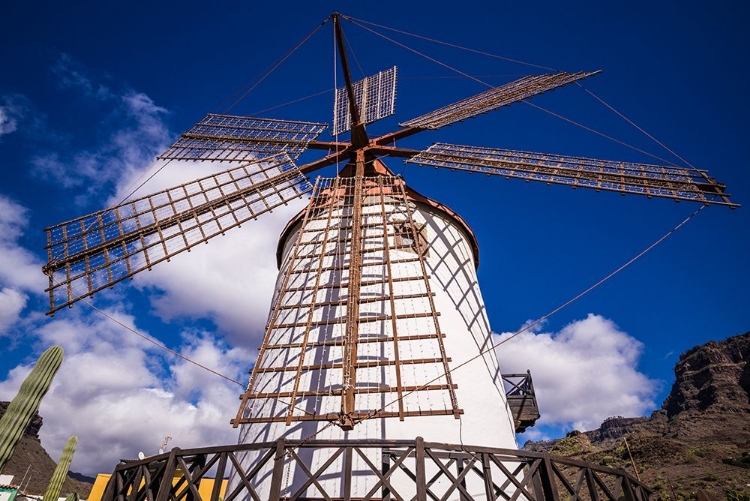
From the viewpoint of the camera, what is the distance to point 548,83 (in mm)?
11633

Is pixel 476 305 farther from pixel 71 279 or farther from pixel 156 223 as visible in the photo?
pixel 71 279

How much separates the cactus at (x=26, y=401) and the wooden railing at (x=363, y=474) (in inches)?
64.8

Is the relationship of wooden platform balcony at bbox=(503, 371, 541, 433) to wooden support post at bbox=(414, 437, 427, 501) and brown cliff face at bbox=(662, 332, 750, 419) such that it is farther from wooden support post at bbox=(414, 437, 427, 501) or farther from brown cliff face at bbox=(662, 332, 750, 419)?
brown cliff face at bbox=(662, 332, 750, 419)

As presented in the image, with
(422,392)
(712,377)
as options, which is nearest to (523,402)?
(422,392)

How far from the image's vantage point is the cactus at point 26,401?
600 cm

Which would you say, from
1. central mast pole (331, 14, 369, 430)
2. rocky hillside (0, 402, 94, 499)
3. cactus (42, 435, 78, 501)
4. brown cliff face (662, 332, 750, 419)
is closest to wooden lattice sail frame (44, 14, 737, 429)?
central mast pole (331, 14, 369, 430)

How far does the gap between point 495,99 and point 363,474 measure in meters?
10.2

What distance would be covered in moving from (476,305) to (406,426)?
147 inches

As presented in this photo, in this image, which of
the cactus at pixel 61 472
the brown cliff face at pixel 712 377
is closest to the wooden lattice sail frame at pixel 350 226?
the cactus at pixel 61 472

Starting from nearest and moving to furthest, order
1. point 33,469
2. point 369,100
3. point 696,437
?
1. point 369,100
2. point 696,437
3. point 33,469

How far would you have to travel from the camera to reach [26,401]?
6477 mm

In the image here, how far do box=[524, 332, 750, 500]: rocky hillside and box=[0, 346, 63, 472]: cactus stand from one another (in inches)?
398

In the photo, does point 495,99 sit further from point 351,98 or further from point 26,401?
point 26,401

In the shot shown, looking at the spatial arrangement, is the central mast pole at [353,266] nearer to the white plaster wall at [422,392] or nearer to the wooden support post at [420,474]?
the white plaster wall at [422,392]
